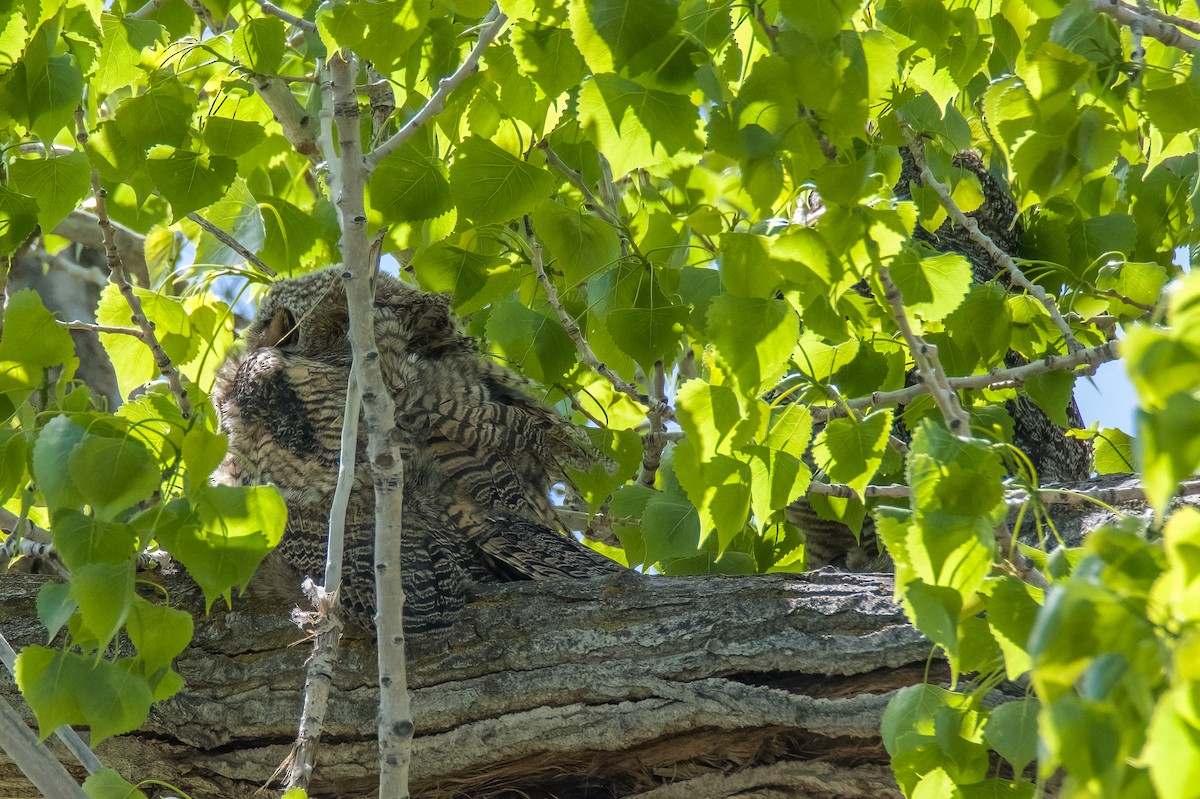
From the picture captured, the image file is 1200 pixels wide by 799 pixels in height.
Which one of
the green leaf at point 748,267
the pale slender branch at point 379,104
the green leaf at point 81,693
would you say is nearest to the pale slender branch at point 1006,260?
the green leaf at point 748,267

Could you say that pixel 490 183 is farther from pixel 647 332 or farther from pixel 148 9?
pixel 148 9

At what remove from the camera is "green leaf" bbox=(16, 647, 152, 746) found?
134 cm

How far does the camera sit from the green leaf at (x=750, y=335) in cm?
128

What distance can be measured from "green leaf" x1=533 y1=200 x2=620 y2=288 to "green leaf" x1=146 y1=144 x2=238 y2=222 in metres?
0.57

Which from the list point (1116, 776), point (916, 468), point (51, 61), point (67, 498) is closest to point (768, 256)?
point (916, 468)

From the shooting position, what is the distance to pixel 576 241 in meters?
1.96

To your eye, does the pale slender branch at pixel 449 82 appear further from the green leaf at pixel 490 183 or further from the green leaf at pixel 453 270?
the green leaf at pixel 453 270

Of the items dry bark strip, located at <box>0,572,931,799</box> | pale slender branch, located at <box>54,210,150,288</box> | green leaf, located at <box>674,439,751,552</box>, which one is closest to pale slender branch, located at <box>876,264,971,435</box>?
green leaf, located at <box>674,439,751,552</box>

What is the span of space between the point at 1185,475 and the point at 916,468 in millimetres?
327

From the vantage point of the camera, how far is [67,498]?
4.33 ft

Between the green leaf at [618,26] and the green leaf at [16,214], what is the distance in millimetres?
1020

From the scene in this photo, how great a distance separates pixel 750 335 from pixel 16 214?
4.02 ft

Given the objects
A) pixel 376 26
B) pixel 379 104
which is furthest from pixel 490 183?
pixel 379 104

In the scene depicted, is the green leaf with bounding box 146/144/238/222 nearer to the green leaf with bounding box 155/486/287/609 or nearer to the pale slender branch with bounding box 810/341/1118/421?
the green leaf with bounding box 155/486/287/609
